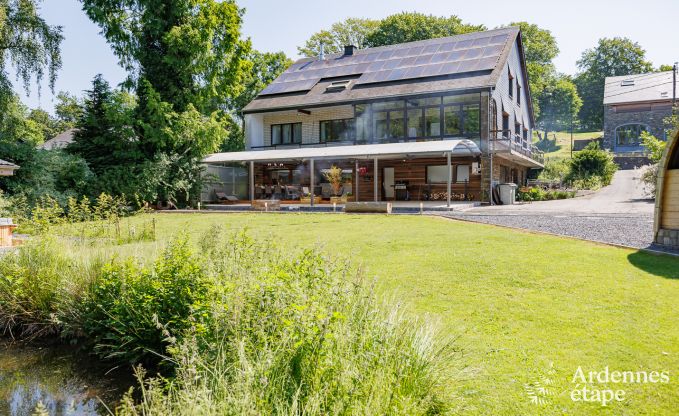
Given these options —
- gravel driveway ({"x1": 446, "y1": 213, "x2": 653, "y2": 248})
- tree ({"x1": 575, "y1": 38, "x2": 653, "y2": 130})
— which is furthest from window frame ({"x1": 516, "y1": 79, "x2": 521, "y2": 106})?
tree ({"x1": 575, "y1": 38, "x2": 653, "y2": 130})

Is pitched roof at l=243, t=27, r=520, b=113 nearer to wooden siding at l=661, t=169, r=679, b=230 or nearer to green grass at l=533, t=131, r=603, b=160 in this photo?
wooden siding at l=661, t=169, r=679, b=230

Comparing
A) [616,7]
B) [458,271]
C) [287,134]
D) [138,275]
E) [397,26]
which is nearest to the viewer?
[138,275]

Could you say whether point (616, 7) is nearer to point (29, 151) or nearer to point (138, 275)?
point (138, 275)

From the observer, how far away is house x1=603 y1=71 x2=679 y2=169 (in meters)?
42.2

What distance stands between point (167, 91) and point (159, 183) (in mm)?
4537

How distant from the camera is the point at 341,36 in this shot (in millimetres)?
49125

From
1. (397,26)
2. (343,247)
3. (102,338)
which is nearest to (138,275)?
(102,338)

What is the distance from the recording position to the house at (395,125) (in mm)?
22719

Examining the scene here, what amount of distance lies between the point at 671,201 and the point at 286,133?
23652mm

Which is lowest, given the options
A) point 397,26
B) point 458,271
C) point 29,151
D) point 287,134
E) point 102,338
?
point 102,338

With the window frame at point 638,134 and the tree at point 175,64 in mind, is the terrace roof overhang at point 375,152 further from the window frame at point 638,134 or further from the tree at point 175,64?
the window frame at point 638,134

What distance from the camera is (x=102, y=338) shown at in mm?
5191

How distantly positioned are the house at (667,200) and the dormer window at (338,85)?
20.4 metres

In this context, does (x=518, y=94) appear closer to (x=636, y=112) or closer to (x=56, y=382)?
(x=636, y=112)
